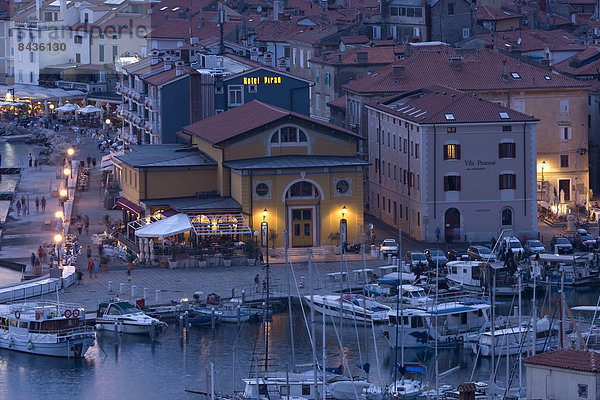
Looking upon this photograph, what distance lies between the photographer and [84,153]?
121312mm

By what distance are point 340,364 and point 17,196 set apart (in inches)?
1877

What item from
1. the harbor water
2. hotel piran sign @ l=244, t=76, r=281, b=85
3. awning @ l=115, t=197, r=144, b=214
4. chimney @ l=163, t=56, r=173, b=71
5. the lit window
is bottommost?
the harbor water

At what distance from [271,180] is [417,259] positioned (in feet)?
25.2

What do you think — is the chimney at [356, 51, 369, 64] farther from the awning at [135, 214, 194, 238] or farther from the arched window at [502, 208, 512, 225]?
the awning at [135, 214, 194, 238]

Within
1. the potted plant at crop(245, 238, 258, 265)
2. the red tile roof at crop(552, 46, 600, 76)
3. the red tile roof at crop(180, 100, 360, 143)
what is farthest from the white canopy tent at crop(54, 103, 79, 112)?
the potted plant at crop(245, 238, 258, 265)

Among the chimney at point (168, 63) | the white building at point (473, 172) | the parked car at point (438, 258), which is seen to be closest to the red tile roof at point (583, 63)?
the white building at point (473, 172)

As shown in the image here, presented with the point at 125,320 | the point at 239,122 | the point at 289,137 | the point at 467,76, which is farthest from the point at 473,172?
the point at 125,320

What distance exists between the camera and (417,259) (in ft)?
248

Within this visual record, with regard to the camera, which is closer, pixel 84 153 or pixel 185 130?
pixel 185 130

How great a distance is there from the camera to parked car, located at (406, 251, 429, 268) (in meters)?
74.9

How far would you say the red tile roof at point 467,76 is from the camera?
91000mm

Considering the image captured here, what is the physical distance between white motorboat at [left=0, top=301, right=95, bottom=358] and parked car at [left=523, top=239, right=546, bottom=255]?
21.9 m

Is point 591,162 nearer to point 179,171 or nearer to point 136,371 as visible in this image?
point 179,171

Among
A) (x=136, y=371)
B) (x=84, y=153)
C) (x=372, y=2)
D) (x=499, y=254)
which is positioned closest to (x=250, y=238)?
(x=499, y=254)
